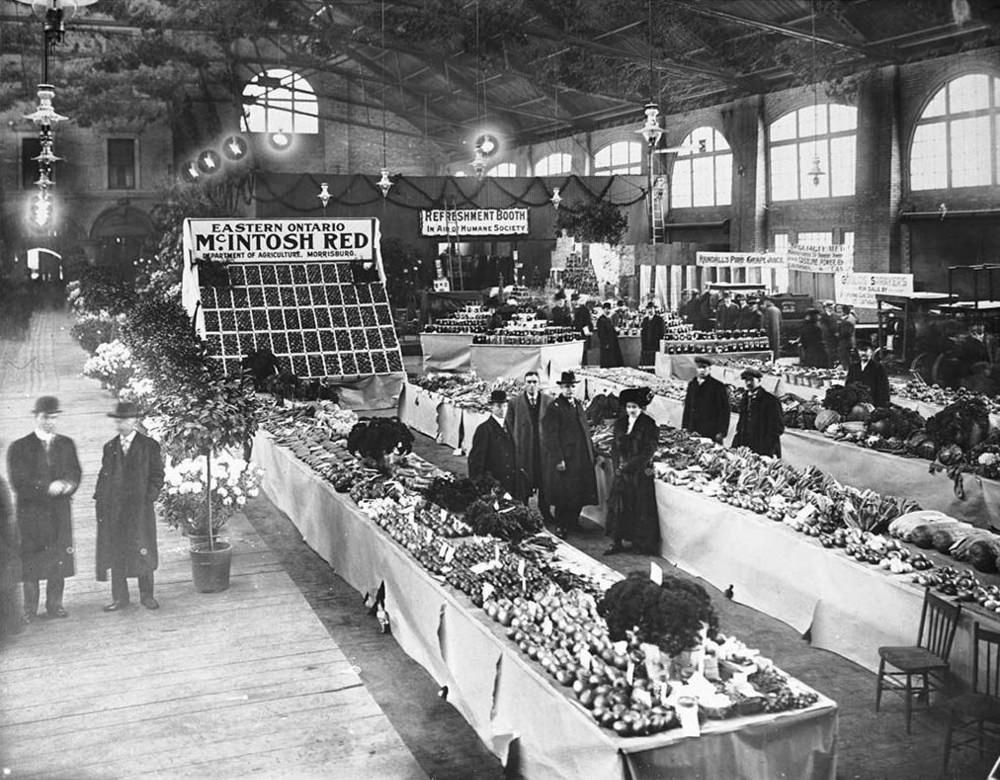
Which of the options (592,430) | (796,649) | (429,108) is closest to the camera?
(796,649)

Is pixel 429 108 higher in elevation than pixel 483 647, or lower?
higher

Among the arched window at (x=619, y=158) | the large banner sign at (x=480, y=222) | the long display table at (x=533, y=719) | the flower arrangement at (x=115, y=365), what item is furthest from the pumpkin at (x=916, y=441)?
the arched window at (x=619, y=158)

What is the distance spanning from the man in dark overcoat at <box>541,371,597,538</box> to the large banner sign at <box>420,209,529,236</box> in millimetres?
10884

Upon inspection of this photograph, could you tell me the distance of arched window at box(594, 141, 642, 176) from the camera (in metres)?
28.8

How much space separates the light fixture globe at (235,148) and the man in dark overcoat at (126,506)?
65.1 feet

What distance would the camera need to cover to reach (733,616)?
686 cm

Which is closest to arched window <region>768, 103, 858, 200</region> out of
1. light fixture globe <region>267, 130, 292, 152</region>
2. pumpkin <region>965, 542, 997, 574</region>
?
A: pumpkin <region>965, 542, 997, 574</region>

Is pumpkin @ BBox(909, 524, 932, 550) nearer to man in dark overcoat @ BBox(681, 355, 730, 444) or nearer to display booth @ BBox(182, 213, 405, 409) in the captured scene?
man in dark overcoat @ BBox(681, 355, 730, 444)

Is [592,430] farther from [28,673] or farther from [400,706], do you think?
[28,673]

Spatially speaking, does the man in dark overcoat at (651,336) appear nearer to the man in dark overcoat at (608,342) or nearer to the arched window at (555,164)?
the man in dark overcoat at (608,342)

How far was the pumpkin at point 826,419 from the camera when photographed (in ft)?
32.7

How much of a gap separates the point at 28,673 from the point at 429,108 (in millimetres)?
31837

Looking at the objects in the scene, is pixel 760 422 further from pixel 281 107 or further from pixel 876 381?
pixel 281 107

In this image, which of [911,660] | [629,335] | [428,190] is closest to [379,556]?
[911,660]
